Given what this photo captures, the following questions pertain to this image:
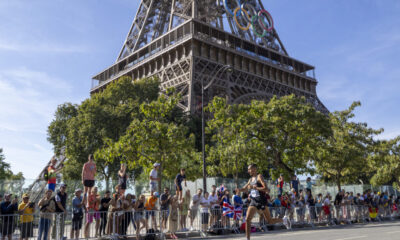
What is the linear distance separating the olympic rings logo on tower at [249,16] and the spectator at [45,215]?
143 feet

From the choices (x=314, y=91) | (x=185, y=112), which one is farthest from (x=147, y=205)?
(x=314, y=91)

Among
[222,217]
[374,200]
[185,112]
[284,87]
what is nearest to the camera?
[222,217]

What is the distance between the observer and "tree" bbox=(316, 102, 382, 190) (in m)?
23.8

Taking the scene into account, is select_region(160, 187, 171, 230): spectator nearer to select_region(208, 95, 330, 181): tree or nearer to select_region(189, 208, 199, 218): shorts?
select_region(189, 208, 199, 218): shorts

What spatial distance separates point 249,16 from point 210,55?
55.2ft

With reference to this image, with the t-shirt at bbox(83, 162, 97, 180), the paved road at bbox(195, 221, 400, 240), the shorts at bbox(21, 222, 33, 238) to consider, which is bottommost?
the paved road at bbox(195, 221, 400, 240)

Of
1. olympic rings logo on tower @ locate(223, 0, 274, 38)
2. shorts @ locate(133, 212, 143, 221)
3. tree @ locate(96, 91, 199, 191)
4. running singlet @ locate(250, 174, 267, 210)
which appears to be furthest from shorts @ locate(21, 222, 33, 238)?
olympic rings logo on tower @ locate(223, 0, 274, 38)

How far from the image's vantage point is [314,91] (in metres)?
59.8

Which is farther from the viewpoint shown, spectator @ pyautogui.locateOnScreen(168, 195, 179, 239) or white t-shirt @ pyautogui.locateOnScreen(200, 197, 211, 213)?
white t-shirt @ pyautogui.locateOnScreen(200, 197, 211, 213)

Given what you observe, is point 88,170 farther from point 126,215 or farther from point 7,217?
point 7,217

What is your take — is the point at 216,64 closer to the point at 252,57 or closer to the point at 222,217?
the point at 252,57

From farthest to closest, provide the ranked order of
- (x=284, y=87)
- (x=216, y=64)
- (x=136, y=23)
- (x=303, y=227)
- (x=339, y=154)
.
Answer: (x=136, y=23), (x=284, y=87), (x=216, y=64), (x=339, y=154), (x=303, y=227)

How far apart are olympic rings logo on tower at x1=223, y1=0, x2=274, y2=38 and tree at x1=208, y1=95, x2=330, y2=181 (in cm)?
3077

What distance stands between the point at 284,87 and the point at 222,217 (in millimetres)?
41266
